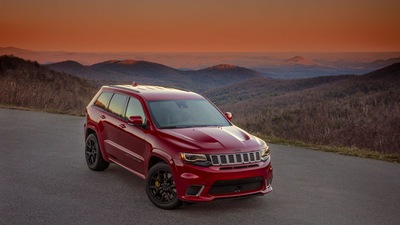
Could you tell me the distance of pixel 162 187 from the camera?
7.50 m

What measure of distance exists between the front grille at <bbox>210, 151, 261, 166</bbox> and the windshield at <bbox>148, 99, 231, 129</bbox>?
3.79 feet

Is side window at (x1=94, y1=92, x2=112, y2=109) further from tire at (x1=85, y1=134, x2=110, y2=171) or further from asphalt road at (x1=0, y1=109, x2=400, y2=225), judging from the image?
asphalt road at (x1=0, y1=109, x2=400, y2=225)

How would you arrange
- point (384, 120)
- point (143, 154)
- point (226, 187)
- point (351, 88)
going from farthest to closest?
point (351, 88), point (384, 120), point (143, 154), point (226, 187)

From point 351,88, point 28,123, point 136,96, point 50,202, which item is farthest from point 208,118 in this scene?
point 351,88

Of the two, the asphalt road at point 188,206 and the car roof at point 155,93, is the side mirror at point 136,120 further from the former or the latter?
the asphalt road at point 188,206

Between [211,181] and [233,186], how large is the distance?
356mm

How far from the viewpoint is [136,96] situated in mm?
8773

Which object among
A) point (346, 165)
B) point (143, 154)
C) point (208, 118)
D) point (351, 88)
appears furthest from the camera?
point (351, 88)

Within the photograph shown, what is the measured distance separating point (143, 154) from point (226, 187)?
1.50m

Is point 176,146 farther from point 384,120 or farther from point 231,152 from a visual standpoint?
point 384,120

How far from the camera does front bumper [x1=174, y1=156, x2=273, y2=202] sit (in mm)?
7043

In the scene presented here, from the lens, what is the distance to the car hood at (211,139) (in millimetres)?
7215

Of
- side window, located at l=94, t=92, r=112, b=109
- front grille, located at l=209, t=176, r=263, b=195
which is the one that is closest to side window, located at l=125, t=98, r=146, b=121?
side window, located at l=94, t=92, r=112, b=109

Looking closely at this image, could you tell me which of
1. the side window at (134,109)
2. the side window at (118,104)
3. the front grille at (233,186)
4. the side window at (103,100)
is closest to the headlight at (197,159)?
the front grille at (233,186)
